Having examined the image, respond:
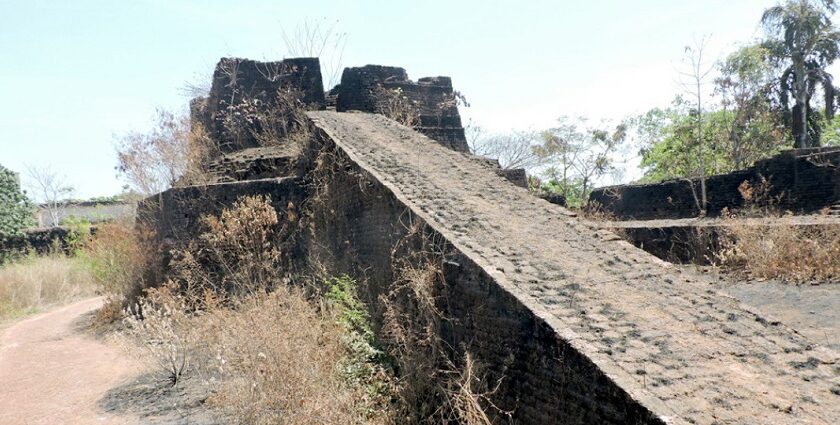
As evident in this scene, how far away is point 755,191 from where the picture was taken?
13.0 m

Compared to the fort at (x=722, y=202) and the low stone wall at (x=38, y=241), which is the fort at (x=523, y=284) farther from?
the low stone wall at (x=38, y=241)

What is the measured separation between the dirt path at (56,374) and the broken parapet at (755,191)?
10.4 meters

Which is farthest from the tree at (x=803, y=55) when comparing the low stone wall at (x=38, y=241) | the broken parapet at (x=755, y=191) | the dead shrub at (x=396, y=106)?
the low stone wall at (x=38, y=241)

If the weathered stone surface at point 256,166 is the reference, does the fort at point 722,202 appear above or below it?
below

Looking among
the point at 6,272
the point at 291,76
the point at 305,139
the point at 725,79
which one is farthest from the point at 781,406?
the point at 725,79

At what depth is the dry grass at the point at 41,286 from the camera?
12516 millimetres

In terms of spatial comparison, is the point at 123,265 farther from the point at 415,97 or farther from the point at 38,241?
the point at 38,241

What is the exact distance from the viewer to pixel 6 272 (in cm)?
1416

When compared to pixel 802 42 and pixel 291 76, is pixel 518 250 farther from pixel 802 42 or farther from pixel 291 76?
pixel 802 42

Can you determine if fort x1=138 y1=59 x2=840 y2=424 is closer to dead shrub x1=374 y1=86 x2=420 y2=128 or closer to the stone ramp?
the stone ramp

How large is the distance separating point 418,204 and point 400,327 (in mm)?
1207

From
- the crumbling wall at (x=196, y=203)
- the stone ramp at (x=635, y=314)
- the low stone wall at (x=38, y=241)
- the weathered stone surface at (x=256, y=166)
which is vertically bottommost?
the low stone wall at (x=38, y=241)

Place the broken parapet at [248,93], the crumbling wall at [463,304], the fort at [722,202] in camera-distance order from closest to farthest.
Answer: the crumbling wall at [463,304], the fort at [722,202], the broken parapet at [248,93]

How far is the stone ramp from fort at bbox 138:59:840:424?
0.01 metres
